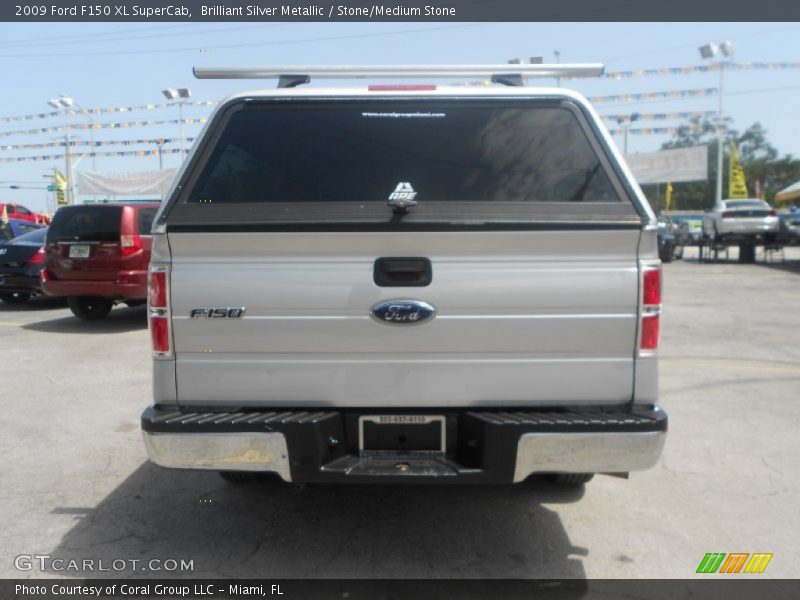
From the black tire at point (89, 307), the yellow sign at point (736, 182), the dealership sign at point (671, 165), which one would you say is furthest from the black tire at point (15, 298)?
the yellow sign at point (736, 182)

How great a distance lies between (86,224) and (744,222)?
2010cm

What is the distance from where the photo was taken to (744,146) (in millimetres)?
86625

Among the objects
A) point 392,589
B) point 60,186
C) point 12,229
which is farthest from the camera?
point 60,186

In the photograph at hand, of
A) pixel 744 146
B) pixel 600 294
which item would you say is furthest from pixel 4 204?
pixel 744 146

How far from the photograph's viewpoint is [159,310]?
2785 mm

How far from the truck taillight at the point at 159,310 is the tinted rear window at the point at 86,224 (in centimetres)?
728

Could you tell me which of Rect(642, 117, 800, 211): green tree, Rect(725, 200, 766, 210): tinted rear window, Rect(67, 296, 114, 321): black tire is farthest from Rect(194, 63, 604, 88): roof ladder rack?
Rect(642, 117, 800, 211): green tree

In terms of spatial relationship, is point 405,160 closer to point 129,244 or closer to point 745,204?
point 129,244

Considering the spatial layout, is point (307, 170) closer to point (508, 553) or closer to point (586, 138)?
point (586, 138)

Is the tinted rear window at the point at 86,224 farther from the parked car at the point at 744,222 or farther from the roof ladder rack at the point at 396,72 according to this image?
the parked car at the point at 744,222

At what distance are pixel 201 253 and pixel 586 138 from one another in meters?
1.77

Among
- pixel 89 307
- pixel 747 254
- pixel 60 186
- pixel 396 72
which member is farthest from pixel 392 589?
pixel 60 186

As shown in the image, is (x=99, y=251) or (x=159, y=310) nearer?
(x=159, y=310)

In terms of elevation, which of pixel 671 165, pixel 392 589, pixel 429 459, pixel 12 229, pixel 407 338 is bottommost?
pixel 392 589
